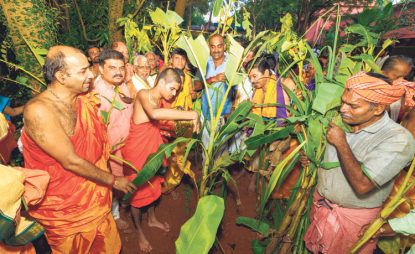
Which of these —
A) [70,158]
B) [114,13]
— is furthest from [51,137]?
[114,13]

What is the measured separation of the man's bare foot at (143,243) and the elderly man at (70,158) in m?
0.54

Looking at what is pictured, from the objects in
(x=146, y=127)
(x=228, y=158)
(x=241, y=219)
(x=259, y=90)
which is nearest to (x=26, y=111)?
(x=146, y=127)

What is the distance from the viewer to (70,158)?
163 centimetres

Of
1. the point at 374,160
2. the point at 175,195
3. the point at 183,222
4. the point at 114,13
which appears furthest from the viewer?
the point at 114,13

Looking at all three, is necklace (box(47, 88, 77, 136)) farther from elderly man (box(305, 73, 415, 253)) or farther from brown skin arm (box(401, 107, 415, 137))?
brown skin arm (box(401, 107, 415, 137))

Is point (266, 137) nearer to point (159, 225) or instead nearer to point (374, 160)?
point (374, 160)

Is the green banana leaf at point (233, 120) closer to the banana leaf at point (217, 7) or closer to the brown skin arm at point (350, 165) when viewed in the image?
the brown skin arm at point (350, 165)

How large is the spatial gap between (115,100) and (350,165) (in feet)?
7.04

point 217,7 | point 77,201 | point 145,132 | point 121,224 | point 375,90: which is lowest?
point 121,224

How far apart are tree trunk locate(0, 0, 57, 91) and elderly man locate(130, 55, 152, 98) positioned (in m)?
0.96

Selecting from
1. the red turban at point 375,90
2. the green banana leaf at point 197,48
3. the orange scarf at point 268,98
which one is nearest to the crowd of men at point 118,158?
the red turban at point 375,90

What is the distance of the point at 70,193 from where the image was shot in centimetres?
180

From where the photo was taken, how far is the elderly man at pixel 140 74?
3.24m

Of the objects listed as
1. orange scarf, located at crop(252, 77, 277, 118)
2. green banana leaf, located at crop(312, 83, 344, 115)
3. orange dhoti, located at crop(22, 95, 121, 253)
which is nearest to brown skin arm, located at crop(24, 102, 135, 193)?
orange dhoti, located at crop(22, 95, 121, 253)
